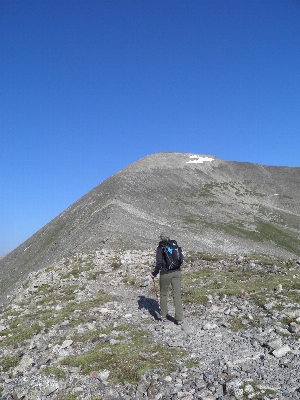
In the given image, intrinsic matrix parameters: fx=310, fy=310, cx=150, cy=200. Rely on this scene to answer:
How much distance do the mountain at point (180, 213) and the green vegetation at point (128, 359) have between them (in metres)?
21.7

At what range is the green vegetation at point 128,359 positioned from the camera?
30.3ft

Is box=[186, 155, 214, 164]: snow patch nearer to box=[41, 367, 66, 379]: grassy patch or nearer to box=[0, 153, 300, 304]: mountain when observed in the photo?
box=[0, 153, 300, 304]: mountain

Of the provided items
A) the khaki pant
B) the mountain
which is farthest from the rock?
the mountain

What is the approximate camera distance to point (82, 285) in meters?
19.9

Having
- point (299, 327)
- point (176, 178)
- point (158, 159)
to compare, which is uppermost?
point (158, 159)

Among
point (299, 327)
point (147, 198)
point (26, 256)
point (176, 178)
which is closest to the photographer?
point (299, 327)

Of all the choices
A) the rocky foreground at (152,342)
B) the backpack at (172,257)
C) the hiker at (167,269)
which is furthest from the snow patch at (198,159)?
the backpack at (172,257)

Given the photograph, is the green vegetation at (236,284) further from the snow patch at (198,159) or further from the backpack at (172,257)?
the snow patch at (198,159)

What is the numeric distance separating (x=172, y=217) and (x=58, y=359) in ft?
196

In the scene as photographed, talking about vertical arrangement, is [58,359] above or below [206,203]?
below

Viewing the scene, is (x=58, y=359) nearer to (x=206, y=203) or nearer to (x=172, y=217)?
(x=172, y=217)

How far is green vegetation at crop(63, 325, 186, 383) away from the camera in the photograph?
9.24 m

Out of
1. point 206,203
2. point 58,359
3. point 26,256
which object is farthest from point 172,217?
point 58,359

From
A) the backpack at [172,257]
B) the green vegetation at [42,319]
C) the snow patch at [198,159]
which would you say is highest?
the snow patch at [198,159]
